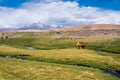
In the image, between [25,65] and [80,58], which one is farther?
[80,58]

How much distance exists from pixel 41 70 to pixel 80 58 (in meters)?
18.4

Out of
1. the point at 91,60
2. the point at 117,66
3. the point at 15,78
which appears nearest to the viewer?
the point at 15,78

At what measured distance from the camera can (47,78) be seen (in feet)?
140

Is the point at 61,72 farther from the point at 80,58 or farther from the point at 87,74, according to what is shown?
the point at 80,58

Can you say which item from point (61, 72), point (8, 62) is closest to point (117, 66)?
point (61, 72)

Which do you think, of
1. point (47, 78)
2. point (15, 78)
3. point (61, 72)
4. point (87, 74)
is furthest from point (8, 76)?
point (87, 74)

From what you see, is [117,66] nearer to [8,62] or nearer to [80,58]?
[80,58]

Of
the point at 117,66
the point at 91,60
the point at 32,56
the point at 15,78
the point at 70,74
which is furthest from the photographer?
the point at 32,56

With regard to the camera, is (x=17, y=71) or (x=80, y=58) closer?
(x=17, y=71)

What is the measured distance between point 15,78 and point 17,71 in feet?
17.0

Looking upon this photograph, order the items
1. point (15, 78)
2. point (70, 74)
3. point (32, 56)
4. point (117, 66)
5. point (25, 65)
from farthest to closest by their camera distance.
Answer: point (32, 56)
point (117, 66)
point (25, 65)
point (70, 74)
point (15, 78)

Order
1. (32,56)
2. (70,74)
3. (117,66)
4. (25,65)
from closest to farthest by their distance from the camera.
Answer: (70,74) → (25,65) → (117,66) → (32,56)

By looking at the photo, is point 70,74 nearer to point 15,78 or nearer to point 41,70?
point 41,70

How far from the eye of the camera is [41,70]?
4719cm
